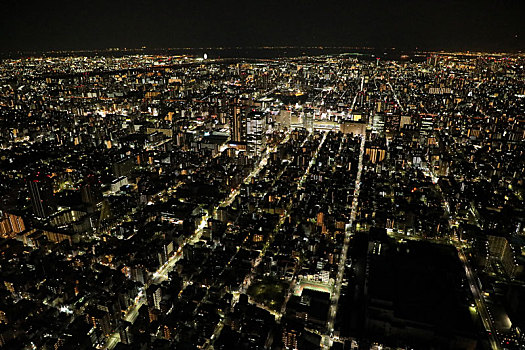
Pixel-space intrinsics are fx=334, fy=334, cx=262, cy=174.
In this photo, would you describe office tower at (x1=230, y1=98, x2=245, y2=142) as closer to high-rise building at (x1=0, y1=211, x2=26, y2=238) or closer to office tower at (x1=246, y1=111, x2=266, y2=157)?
office tower at (x1=246, y1=111, x2=266, y2=157)

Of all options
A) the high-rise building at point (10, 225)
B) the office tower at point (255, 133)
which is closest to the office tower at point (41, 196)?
the high-rise building at point (10, 225)

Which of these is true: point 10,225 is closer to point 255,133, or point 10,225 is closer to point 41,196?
point 41,196

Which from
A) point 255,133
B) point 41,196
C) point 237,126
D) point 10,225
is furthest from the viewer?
A: point 255,133

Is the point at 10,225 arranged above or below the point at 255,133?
below

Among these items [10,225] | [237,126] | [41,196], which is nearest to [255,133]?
[237,126]

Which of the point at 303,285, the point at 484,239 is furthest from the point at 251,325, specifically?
the point at 484,239

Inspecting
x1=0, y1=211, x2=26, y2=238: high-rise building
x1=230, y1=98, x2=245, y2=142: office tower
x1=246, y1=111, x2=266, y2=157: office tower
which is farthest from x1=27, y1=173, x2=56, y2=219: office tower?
x1=230, y1=98, x2=245, y2=142: office tower

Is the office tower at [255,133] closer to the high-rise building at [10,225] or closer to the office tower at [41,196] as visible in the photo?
the office tower at [41,196]

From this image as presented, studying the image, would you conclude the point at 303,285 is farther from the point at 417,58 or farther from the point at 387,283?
the point at 417,58

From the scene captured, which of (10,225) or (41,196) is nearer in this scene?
(10,225)
